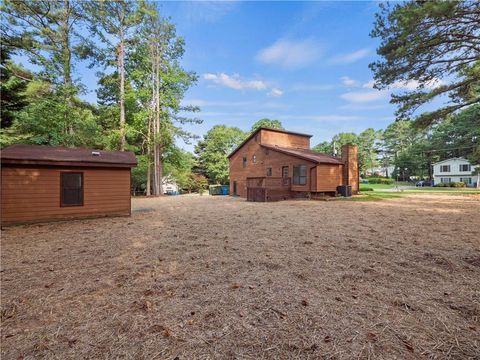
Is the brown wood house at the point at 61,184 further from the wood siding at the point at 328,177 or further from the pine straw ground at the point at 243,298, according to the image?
the wood siding at the point at 328,177

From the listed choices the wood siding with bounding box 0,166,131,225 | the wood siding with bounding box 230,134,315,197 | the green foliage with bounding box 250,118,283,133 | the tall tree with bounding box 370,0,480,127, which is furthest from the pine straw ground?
the green foliage with bounding box 250,118,283,133

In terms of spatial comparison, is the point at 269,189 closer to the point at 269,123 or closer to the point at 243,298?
the point at 243,298

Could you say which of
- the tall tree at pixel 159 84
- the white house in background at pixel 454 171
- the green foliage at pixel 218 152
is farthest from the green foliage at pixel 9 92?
the white house in background at pixel 454 171

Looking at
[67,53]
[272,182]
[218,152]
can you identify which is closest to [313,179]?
[272,182]

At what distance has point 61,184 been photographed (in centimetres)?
888

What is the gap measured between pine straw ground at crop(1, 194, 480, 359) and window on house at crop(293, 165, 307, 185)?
1222 centimetres

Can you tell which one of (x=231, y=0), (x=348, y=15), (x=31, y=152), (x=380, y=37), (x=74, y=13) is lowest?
(x=31, y=152)

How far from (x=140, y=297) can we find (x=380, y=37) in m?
14.4

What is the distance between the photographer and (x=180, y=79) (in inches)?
1046

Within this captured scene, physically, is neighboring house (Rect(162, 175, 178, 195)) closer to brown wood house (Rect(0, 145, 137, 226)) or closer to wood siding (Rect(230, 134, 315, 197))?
wood siding (Rect(230, 134, 315, 197))

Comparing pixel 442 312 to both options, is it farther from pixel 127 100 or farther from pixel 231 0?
pixel 127 100

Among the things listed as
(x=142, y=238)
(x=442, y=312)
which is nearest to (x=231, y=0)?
(x=142, y=238)

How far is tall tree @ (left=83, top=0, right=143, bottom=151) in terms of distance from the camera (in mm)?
21062

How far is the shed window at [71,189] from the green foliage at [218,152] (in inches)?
1242
